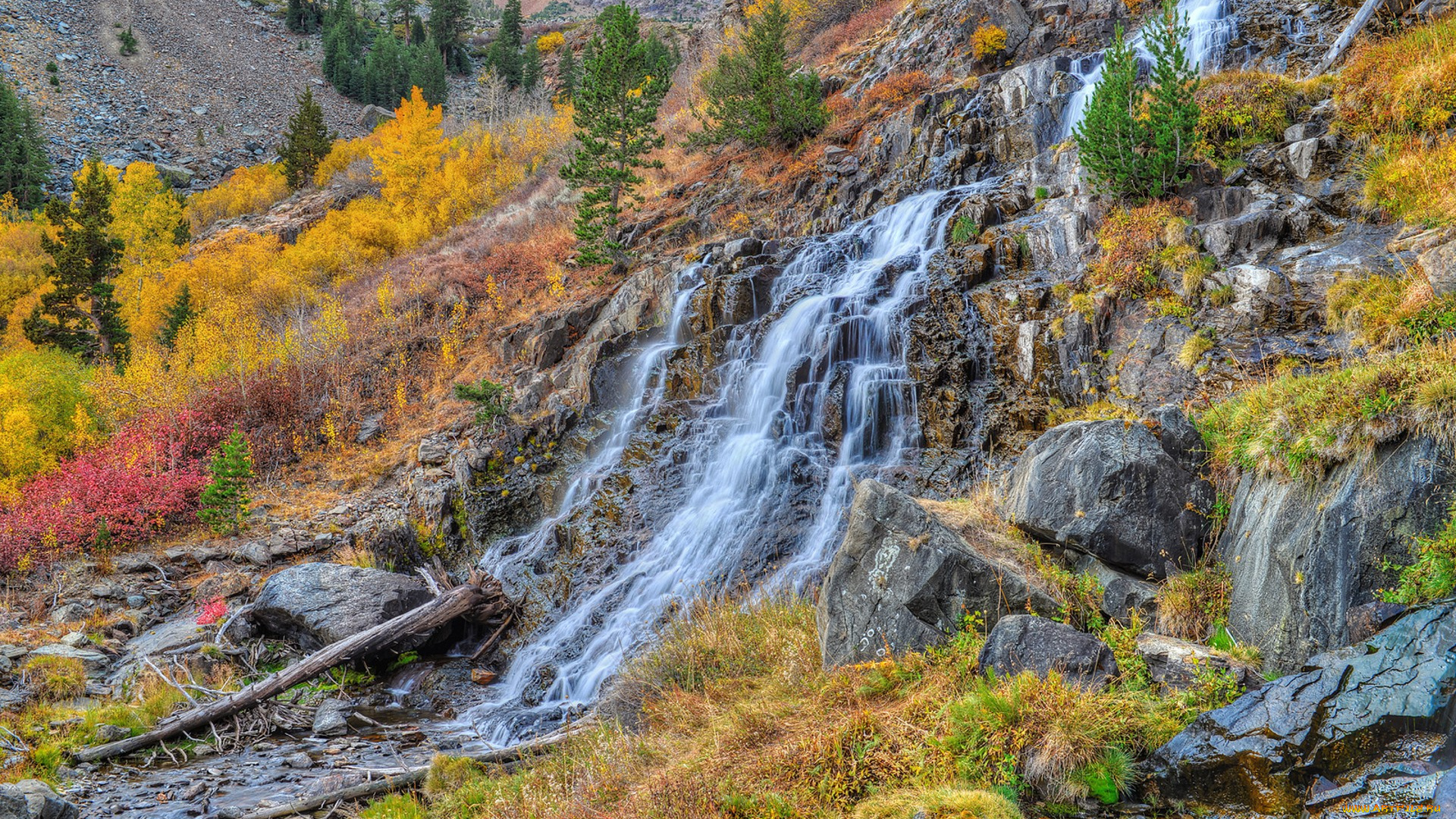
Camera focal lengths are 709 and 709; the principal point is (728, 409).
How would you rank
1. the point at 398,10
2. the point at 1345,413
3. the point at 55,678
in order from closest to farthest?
the point at 1345,413, the point at 55,678, the point at 398,10

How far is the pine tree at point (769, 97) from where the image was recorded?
21641 millimetres

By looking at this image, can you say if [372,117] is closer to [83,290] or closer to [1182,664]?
[83,290]

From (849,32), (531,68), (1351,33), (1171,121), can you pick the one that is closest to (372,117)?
(531,68)

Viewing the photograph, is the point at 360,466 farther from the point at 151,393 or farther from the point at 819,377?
the point at 819,377

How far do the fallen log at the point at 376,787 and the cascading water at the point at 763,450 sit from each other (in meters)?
0.93

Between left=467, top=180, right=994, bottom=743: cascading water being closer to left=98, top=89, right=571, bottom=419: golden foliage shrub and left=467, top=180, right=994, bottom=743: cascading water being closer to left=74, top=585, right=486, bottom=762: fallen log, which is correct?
left=74, top=585, right=486, bottom=762: fallen log

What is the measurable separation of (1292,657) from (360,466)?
18458 mm

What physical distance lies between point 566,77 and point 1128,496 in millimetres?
56216

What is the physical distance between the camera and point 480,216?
32906 mm

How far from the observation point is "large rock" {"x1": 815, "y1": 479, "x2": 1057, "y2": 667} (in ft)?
20.5

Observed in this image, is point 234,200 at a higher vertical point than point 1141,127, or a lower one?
higher

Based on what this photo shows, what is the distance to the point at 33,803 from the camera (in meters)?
6.68

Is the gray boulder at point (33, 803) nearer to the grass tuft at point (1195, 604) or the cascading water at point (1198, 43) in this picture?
the grass tuft at point (1195, 604)

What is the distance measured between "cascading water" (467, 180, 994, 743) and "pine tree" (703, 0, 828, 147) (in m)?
7.42
